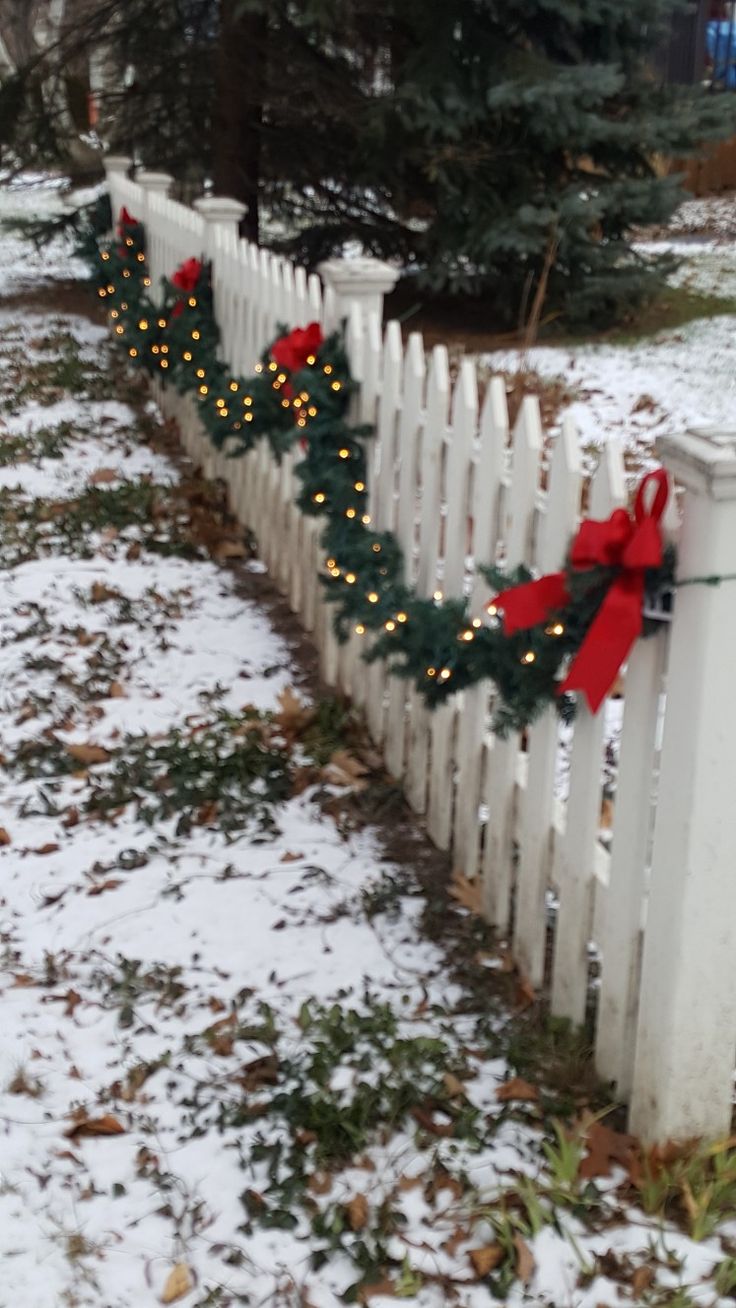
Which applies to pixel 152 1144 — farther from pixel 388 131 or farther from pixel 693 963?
pixel 388 131

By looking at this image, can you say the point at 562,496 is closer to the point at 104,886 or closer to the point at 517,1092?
the point at 517,1092

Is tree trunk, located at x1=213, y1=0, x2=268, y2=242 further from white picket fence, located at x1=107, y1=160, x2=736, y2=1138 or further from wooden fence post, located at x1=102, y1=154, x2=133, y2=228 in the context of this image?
white picket fence, located at x1=107, y1=160, x2=736, y2=1138

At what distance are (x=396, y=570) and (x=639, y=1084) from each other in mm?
1761

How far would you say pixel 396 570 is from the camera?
3.98 m

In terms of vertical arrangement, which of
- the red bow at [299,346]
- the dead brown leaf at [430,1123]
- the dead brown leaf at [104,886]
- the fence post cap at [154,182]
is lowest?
the dead brown leaf at [104,886]

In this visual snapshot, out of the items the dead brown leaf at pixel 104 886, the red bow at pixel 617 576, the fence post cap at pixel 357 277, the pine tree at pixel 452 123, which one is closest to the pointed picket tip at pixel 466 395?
the red bow at pixel 617 576

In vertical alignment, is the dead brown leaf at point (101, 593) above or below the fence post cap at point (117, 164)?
below

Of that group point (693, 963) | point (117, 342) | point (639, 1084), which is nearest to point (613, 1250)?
point (639, 1084)

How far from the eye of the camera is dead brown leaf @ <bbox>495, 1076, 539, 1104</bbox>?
285cm

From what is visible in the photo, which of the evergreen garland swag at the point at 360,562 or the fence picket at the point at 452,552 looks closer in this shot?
the evergreen garland swag at the point at 360,562

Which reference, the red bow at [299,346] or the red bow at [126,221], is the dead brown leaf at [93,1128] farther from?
→ the red bow at [126,221]

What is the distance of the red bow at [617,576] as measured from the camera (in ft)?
8.13

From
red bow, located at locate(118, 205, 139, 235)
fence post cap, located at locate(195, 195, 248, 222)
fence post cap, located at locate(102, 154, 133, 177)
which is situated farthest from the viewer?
fence post cap, located at locate(102, 154, 133, 177)

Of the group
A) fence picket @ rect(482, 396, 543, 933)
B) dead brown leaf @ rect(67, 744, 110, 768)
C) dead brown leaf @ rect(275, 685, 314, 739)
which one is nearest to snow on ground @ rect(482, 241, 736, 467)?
dead brown leaf @ rect(275, 685, 314, 739)
